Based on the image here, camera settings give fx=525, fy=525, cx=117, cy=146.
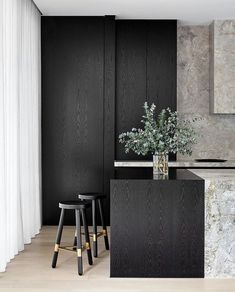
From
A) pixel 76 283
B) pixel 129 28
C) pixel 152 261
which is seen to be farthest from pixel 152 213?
pixel 129 28

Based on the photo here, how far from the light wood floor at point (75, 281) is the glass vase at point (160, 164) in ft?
3.16

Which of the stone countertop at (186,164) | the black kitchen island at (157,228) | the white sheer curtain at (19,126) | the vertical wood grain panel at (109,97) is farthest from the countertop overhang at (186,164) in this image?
the black kitchen island at (157,228)

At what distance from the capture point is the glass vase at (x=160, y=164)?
187 inches

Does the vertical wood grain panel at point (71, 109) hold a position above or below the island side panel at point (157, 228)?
above

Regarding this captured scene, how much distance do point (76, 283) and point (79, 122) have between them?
123 inches

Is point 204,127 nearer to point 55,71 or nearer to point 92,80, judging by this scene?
point 92,80

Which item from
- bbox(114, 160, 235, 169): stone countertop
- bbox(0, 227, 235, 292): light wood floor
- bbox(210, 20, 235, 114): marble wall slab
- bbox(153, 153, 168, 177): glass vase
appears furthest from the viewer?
bbox(210, 20, 235, 114): marble wall slab

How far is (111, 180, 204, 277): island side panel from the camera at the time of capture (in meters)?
4.50

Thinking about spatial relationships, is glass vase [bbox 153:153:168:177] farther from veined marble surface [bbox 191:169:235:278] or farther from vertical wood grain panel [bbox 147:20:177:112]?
vertical wood grain panel [bbox 147:20:177:112]

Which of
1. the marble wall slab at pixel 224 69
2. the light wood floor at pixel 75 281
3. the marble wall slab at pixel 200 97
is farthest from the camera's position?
the marble wall slab at pixel 200 97

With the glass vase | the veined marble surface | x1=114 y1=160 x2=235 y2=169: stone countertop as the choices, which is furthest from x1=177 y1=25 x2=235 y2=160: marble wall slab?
the veined marble surface

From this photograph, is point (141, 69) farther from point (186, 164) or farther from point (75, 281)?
point (75, 281)

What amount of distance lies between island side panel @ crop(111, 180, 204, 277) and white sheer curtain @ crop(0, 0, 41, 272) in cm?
106

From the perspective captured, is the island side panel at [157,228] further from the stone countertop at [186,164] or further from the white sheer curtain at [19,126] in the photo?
the stone countertop at [186,164]
